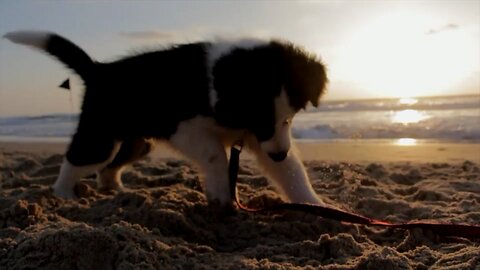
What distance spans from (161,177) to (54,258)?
110 inches

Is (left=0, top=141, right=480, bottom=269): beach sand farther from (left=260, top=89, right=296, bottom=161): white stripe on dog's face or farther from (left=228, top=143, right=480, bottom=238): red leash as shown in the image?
(left=260, top=89, right=296, bottom=161): white stripe on dog's face

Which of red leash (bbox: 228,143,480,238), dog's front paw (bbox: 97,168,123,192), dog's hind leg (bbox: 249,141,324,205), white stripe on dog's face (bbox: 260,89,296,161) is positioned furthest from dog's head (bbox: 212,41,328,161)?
dog's front paw (bbox: 97,168,123,192)

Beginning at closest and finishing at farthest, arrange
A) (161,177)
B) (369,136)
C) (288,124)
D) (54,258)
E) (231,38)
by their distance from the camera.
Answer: (54,258), (288,124), (231,38), (161,177), (369,136)

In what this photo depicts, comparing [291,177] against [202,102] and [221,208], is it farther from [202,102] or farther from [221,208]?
[202,102]

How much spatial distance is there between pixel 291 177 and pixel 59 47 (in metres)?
1.89

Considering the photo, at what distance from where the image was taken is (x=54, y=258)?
2066 mm

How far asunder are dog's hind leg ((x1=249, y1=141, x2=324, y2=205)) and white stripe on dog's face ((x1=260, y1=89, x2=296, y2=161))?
45cm

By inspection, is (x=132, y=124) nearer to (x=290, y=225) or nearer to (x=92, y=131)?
(x=92, y=131)

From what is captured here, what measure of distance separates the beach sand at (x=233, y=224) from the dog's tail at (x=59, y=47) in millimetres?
876

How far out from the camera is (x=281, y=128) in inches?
128

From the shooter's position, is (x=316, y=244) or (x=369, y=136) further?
(x=369, y=136)

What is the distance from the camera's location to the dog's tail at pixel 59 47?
4039mm

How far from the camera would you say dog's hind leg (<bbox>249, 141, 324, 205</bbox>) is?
3.76 metres

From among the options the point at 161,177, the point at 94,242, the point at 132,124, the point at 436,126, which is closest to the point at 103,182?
the point at 161,177
